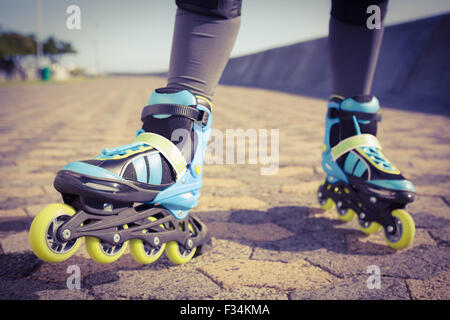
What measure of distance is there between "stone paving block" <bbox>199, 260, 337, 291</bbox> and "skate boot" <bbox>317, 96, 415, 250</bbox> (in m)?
0.34

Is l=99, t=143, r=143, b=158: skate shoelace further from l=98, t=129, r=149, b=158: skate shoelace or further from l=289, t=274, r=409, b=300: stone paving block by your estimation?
l=289, t=274, r=409, b=300: stone paving block

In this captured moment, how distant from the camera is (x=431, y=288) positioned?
949mm


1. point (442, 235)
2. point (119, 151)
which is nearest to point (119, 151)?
point (119, 151)

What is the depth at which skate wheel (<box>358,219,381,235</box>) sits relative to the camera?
4.20ft

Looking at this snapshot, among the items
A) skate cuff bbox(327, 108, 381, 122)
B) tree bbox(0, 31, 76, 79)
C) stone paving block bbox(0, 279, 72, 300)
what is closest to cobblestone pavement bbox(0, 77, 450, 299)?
stone paving block bbox(0, 279, 72, 300)

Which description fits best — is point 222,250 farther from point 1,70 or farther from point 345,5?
point 1,70

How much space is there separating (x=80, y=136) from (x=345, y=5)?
2858 mm

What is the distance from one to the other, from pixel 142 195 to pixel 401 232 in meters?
0.85

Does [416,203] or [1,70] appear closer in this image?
[416,203]

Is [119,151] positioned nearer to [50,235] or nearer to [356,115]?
[50,235]

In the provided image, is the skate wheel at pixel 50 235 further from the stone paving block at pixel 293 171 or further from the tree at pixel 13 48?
the tree at pixel 13 48

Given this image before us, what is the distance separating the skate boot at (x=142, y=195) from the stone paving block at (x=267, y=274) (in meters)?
0.12

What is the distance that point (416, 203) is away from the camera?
1.70m
